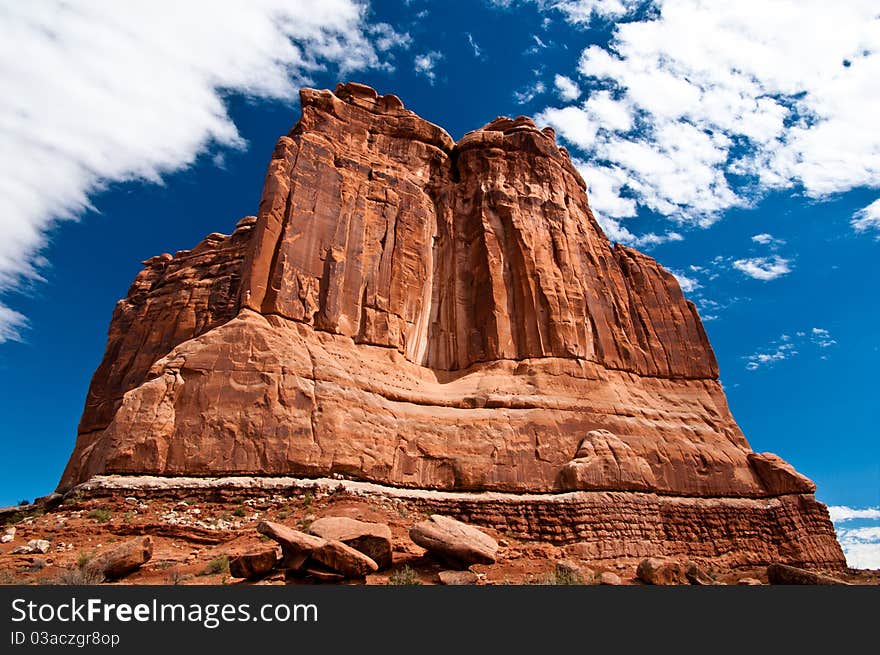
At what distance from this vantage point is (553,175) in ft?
121

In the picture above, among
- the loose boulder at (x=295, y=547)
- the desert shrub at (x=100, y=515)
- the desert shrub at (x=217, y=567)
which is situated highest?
the desert shrub at (x=100, y=515)

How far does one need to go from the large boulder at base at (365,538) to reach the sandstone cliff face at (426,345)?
7308 mm

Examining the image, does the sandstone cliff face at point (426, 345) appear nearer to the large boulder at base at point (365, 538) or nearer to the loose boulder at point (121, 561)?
the loose boulder at point (121, 561)

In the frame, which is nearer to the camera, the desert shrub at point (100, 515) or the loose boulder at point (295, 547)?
the loose boulder at point (295, 547)

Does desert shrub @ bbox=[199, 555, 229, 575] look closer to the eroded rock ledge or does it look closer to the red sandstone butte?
the eroded rock ledge

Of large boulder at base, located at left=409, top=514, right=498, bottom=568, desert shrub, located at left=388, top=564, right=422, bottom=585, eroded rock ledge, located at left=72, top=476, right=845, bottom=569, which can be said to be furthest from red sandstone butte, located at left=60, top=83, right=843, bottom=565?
desert shrub, located at left=388, top=564, right=422, bottom=585

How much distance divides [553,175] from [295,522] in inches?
1116

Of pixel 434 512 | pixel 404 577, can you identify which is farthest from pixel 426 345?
pixel 404 577

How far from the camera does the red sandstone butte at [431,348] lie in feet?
69.3

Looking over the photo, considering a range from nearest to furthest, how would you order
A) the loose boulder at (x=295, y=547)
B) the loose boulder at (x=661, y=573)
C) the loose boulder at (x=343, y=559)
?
1. the loose boulder at (x=343, y=559)
2. the loose boulder at (x=295, y=547)
3. the loose boulder at (x=661, y=573)

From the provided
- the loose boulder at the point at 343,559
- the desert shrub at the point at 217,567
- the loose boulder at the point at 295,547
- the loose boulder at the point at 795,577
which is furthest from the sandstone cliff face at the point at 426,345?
the loose boulder at the point at 343,559

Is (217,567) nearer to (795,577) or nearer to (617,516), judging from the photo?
(795,577)

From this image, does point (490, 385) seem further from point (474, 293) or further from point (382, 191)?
point (382, 191)

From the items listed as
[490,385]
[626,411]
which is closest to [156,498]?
[490,385]
